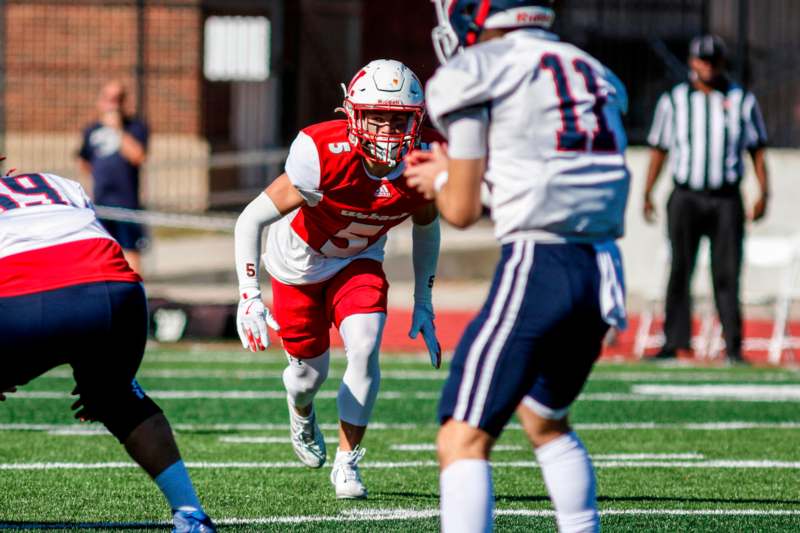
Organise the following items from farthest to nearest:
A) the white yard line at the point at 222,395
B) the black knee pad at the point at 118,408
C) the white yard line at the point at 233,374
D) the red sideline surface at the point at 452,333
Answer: the red sideline surface at the point at 452,333 → the white yard line at the point at 233,374 → the white yard line at the point at 222,395 → the black knee pad at the point at 118,408

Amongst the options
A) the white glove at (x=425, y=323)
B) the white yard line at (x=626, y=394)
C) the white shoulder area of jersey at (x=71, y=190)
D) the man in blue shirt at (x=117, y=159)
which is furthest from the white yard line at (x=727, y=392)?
the white shoulder area of jersey at (x=71, y=190)

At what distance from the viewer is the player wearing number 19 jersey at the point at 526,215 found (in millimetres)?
3801

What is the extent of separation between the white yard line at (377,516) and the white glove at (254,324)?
59cm

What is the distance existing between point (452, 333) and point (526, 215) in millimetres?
8462

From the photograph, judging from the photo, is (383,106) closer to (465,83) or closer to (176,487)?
(176,487)

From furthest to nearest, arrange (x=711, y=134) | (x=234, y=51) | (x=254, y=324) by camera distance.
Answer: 1. (x=234, y=51)
2. (x=711, y=134)
3. (x=254, y=324)

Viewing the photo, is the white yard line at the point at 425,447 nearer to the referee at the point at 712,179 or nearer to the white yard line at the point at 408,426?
the white yard line at the point at 408,426

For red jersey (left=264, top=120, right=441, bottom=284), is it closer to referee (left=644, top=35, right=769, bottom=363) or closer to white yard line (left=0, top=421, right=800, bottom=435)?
white yard line (left=0, top=421, right=800, bottom=435)

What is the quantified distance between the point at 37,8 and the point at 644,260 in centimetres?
771

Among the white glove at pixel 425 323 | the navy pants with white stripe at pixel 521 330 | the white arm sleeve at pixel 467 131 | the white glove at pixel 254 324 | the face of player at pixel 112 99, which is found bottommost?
the white glove at pixel 425 323

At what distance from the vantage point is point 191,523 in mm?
4492

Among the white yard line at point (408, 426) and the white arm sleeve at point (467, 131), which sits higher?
the white arm sleeve at point (467, 131)

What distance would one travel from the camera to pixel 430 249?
606 centimetres

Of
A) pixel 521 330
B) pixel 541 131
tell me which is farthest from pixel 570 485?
pixel 541 131
